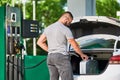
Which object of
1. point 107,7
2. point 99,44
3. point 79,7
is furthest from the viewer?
point 107,7

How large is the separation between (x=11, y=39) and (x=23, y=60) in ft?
1.68

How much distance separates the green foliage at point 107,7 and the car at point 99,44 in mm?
24811

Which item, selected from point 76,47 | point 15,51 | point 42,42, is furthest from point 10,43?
point 76,47

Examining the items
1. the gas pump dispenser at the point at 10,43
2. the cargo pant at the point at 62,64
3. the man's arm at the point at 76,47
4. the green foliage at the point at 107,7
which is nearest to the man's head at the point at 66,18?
the man's arm at the point at 76,47

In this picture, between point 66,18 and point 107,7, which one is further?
point 107,7

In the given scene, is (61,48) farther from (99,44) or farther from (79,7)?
(79,7)

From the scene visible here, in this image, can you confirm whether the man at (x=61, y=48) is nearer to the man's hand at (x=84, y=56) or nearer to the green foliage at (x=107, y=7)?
the man's hand at (x=84, y=56)

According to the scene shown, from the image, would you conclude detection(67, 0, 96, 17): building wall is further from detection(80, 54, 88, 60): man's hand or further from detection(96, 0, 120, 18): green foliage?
detection(96, 0, 120, 18): green foliage

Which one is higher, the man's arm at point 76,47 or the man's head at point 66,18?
the man's head at point 66,18

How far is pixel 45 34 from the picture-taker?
24.5 feet

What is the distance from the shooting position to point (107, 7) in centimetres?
3375

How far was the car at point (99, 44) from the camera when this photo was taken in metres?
7.09

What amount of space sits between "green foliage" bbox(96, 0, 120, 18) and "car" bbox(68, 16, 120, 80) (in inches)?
977

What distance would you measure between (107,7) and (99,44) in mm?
25646
